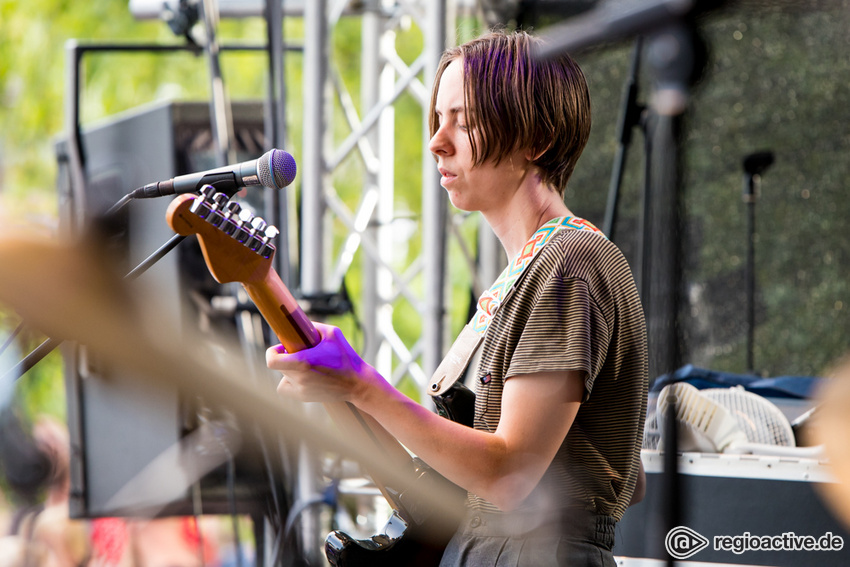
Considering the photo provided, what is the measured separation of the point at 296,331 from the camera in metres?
1.21

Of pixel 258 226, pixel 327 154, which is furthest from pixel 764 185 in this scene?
pixel 258 226

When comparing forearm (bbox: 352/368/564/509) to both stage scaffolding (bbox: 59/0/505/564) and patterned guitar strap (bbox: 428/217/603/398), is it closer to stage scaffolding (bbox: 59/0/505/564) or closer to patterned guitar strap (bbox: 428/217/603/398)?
patterned guitar strap (bbox: 428/217/603/398)

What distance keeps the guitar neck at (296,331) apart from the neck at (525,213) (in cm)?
35

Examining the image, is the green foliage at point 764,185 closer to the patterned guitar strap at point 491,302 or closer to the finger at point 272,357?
the patterned guitar strap at point 491,302

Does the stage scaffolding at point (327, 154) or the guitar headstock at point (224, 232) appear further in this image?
the stage scaffolding at point (327, 154)

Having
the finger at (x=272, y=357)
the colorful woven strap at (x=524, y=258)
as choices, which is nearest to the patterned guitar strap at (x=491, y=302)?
the colorful woven strap at (x=524, y=258)

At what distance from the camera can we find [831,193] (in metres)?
4.09

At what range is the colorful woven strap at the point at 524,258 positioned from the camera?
1.28 metres

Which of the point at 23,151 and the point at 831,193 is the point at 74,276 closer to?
the point at 831,193

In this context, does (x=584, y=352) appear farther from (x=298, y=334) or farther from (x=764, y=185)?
(x=764, y=185)

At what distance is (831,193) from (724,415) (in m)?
2.31

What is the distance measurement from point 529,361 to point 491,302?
0.22 metres

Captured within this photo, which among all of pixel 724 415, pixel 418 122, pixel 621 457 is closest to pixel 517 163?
pixel 621 457

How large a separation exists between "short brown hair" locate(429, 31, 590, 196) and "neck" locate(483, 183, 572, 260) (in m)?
0.04
